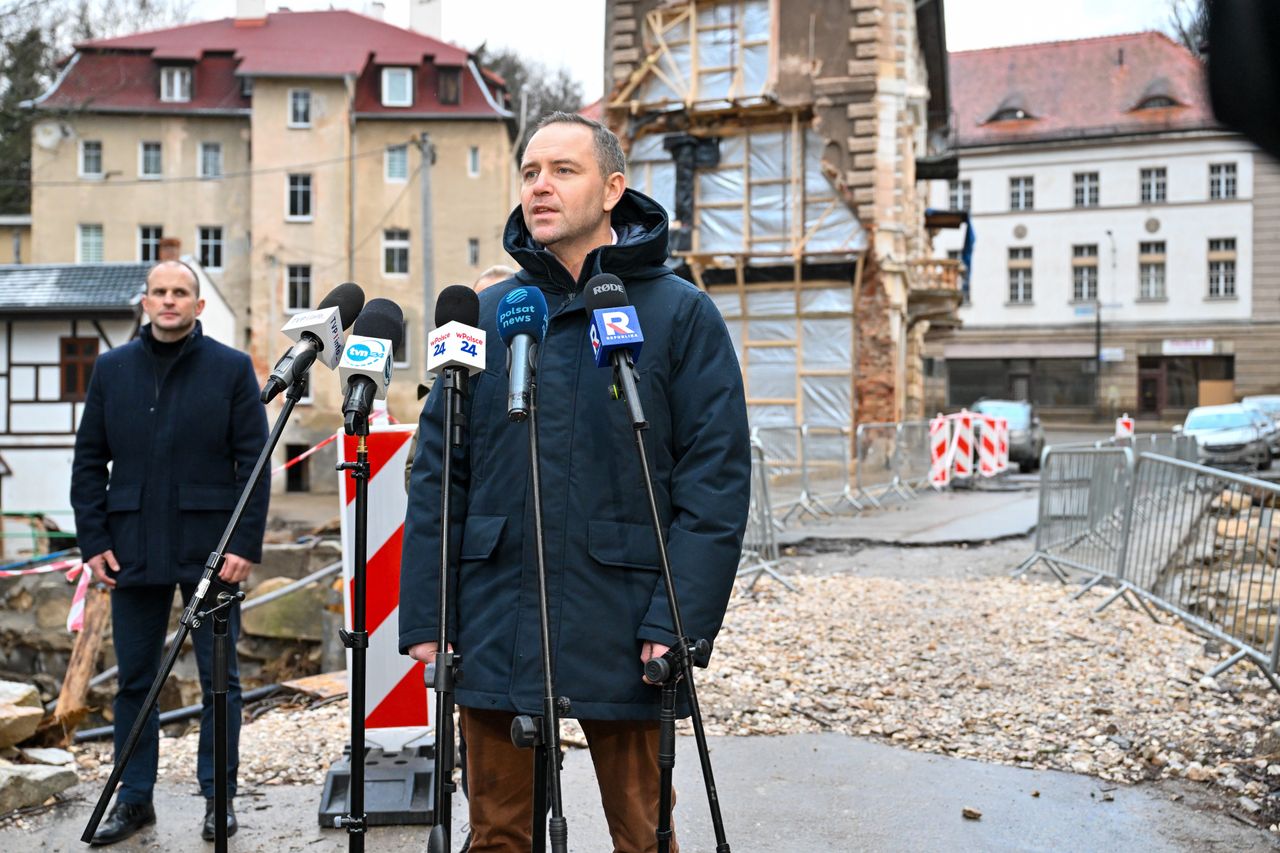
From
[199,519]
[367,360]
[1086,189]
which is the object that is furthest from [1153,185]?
[367,360]

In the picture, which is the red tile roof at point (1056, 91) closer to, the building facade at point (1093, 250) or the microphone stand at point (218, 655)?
the building facade at point (1093, 250)

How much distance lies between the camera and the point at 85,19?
43531 millimetres

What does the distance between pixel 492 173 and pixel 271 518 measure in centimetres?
1485

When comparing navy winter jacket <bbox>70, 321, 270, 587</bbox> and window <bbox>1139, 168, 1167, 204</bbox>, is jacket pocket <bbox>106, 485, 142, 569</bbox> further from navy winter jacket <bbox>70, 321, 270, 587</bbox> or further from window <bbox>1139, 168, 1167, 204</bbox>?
window <bbox>1139, 168, 1167, 204</bbox>

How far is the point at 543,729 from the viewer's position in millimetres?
2900

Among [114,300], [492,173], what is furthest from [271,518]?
[492,173]

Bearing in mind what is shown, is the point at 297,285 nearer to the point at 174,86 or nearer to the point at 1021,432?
the point at 174,86

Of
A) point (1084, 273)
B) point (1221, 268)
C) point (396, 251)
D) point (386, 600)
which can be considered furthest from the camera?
point (1084, 273)

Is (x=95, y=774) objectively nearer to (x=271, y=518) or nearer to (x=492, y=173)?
(x=271, y=518)

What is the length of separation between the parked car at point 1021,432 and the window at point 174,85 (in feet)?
87.7

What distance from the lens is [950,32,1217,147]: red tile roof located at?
178ft

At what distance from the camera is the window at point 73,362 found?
95.2ft

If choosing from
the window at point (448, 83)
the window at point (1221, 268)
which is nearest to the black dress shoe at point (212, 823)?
the window at point (448, 83)

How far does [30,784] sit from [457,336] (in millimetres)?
3402
